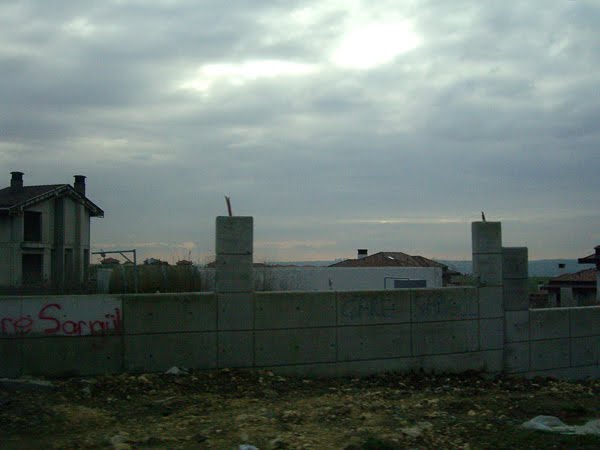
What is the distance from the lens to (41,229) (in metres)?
37.8

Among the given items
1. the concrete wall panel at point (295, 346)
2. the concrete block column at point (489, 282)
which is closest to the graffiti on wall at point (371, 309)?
the concrete wall panel at point (295, 346)

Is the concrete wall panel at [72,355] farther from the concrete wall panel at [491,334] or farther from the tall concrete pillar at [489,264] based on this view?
the tall concrete pillar at [489,264]

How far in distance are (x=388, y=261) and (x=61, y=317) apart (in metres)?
31.0

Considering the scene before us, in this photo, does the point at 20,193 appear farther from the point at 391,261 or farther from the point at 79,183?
the point at 391,261

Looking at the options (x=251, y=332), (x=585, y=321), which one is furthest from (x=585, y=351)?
(x=251, y=332)

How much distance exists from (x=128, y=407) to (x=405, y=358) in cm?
514

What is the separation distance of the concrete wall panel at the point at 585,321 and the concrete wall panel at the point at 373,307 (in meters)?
4.22

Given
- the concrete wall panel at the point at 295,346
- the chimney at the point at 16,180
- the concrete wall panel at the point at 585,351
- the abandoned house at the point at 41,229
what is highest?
the chimney at the point at 16,180

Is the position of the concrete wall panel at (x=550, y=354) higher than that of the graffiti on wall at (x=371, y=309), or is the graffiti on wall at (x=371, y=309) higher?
the graffiti on wall at (x=371, y=309)

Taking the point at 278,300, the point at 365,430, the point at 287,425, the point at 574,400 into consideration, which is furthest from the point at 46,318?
the point at 574,400

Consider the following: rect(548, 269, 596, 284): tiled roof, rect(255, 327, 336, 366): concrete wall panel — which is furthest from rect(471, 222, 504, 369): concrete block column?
rect(548, 269, 596, 284): tiled roof

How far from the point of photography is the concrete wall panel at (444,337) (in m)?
11.6

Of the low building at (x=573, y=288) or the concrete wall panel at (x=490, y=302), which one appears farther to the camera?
the low building at (x=573, y=288)

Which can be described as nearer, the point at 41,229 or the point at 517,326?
the point at 517,326
